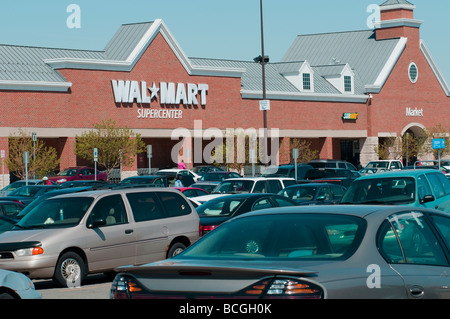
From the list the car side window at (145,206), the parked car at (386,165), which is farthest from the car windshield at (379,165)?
the car side window at (145,206)

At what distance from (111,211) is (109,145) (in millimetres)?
39163

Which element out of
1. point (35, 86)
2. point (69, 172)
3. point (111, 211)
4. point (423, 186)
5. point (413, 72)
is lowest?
point (111, 211)

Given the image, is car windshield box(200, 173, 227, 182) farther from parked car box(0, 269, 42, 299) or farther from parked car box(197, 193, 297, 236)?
parked car box(0, 269, 42, 299)

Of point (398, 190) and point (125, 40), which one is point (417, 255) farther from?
point (125, 40)

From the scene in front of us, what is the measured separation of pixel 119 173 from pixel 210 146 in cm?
914

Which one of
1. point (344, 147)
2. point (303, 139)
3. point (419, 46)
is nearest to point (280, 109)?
point (303, 139)

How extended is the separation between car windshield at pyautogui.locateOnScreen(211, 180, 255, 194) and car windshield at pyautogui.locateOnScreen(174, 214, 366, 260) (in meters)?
20.2

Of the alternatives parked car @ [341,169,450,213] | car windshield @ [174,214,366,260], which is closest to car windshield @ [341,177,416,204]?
parked car @ [341,169,450,213]

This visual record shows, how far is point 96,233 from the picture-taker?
50.0ft

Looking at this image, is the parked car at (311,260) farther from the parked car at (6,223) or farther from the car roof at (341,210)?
the parked car at (6,223)

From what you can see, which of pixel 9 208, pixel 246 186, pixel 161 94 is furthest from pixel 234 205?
pixel 161 94

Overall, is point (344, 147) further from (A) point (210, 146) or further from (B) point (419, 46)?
(A) point (210, 146)

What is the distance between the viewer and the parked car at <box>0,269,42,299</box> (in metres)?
9.39

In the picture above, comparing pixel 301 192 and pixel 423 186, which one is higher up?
pixel 423 186
